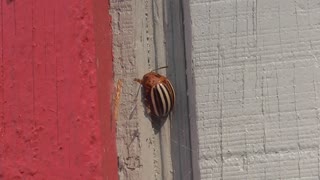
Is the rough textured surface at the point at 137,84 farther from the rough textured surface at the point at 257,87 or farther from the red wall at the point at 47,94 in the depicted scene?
the red wall at the point at 47,94

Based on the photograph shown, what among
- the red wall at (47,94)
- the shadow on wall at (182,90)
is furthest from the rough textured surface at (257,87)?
the red wall at (47,94)

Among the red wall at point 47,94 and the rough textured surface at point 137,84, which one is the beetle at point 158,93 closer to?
the rough textured surface at point 137,84

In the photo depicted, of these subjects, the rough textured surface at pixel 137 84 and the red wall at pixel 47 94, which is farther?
the rough textured surface at pixel 137 84

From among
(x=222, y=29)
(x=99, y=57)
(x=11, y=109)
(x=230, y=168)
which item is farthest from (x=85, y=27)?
(x=230, y=168)

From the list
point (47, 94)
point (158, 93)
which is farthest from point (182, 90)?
point (47, 94)

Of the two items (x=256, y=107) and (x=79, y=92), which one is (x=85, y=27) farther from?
(x=256, y=107)
